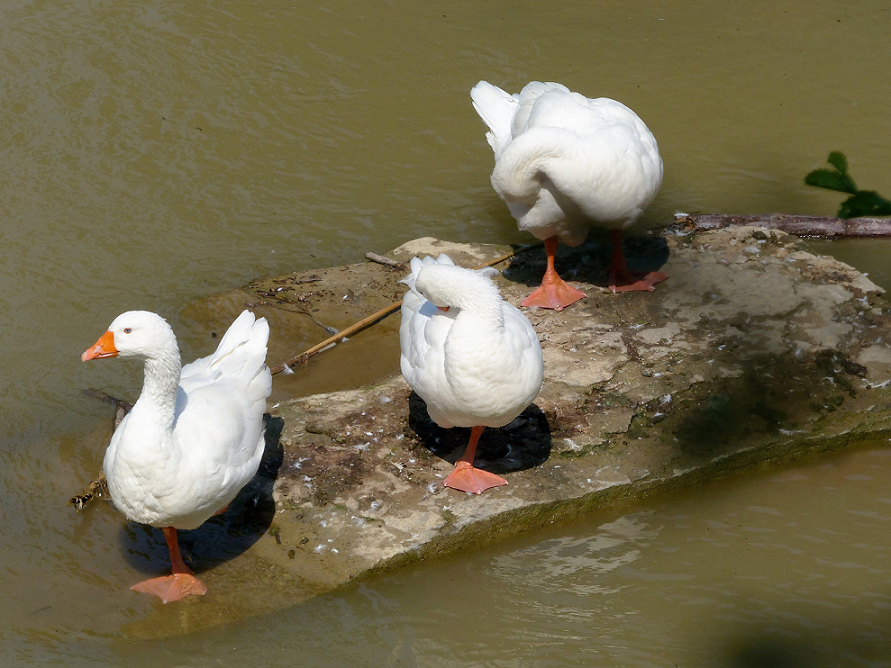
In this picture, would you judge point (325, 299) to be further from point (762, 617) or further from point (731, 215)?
point (762, 617)

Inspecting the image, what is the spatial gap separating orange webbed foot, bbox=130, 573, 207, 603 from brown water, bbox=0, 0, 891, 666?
81mm

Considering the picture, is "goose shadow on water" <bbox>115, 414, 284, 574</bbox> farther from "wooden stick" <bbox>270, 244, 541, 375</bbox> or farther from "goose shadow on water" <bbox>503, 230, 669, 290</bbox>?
"goose shadow on water" <bbox>503, 230, 669, 290</bbox>

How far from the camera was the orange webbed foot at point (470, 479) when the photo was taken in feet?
15.3

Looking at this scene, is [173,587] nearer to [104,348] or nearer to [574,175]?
[104,348]

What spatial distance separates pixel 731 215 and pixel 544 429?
3082 millimetres

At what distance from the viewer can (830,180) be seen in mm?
1369

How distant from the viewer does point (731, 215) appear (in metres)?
7.07

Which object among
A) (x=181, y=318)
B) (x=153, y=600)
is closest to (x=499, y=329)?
(x=153, y=600)

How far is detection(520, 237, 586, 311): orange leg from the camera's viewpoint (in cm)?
617

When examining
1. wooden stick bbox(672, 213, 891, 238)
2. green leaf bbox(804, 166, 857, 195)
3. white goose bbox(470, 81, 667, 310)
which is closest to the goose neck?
white goose bbox(470, 81, 667, 310)

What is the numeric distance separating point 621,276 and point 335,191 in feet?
9.51

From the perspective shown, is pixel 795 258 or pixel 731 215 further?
pixel 731 215

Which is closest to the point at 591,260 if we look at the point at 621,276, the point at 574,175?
the point at 621,276

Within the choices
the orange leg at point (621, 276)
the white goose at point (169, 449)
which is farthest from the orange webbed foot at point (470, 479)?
the orange leg at point (621, 276)
